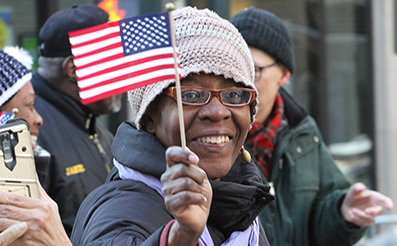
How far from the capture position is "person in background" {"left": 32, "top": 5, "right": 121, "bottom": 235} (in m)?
3.67

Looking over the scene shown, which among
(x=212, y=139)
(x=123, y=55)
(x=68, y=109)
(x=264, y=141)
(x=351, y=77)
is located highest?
(x=123, y=55)

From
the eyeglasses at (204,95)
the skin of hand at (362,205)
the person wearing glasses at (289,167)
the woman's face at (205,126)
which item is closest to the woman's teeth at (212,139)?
the woman's face at (205,126)

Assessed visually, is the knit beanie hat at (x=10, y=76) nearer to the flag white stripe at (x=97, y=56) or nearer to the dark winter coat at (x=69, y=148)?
the dark winter coat at (x=69, y=148)

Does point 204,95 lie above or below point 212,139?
above

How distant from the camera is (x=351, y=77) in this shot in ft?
30.0

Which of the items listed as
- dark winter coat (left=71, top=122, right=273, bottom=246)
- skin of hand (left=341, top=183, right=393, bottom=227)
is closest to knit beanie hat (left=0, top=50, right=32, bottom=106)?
dark winter coat (left=71, top=122, right=273, bottom=246)

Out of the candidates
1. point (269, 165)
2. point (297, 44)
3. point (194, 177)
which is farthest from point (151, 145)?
point (297, 44)

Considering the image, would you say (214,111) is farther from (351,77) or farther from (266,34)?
(351,77)

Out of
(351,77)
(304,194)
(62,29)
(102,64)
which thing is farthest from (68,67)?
(351,77)

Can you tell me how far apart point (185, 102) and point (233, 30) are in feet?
1.24

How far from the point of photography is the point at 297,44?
853 centimetres

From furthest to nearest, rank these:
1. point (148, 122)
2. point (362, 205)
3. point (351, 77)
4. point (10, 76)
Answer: point (351, 77) → point (362, 205) → point (10, 76) → point (148, 122)

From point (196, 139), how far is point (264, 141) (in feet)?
5.27

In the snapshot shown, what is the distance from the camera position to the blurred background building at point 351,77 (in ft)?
28.4
